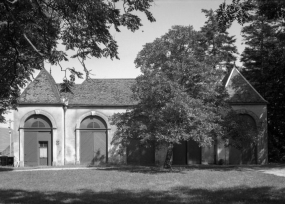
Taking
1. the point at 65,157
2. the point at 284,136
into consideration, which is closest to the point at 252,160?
the point at 284,136

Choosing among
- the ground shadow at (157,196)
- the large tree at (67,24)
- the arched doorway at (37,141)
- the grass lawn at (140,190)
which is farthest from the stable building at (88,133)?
the large tree at (67,24)

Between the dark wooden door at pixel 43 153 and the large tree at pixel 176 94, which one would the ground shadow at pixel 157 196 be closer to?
the large tree at pixel 176 94

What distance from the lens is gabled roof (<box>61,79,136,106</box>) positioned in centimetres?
3403

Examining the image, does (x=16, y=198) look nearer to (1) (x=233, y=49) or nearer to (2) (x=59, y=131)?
(2) (x=59, y=131)

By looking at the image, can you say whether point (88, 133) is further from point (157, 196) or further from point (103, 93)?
point (157, 196)

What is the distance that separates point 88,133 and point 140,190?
1907cm

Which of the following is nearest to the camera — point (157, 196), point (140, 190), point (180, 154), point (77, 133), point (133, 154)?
point (157, 196)

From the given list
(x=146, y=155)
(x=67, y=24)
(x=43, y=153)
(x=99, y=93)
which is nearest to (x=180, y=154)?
(x=146, y=155)

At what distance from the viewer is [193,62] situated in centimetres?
2427

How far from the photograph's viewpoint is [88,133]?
111 feet

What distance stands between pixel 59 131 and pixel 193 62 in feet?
47.4

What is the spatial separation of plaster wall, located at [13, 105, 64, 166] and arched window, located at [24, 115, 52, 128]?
407 millimetres

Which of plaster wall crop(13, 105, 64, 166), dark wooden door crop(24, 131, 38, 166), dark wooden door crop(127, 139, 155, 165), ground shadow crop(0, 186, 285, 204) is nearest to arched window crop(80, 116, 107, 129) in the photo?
plaster wall crop(13, 105, 64, 166)

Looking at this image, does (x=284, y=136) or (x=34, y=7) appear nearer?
(x=34, y=7)
